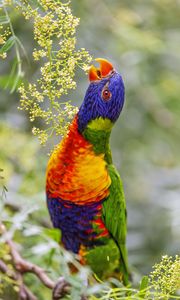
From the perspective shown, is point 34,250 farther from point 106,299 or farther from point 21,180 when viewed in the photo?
point 21,180

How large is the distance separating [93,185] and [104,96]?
0.29m

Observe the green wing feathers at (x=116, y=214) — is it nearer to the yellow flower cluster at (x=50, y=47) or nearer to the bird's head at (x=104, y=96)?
the bird's head at (x=104, y=96)

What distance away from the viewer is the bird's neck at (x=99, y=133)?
173cm

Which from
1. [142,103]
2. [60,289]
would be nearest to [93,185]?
[60,289]

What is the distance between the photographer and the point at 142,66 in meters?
3.63

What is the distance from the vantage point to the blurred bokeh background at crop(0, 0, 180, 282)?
10.7 ft

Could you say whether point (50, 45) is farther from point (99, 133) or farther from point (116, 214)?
point (116, 214)

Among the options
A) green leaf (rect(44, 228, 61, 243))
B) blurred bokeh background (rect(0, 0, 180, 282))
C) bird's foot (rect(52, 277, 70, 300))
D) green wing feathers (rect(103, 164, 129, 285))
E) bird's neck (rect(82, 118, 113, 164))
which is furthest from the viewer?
blurred bokeh background (rect(0, 0, 180, 282))

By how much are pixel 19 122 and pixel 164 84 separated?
0.89 m

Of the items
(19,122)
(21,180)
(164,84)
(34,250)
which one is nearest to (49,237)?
(34,250)

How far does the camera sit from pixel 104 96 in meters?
1.65

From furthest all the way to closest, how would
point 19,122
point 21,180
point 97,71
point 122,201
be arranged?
1. point 19,122
2. point 21,180
3. point 122,201
4. point 97,71

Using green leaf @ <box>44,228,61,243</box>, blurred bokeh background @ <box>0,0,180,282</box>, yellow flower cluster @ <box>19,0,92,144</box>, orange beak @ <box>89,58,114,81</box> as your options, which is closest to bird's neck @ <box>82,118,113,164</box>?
orange beak @ <box>89,58,114,81</box>

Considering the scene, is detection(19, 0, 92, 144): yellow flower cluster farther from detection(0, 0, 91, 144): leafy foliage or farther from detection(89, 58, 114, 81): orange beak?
detection(89, 58, 114, 81): orange beak
